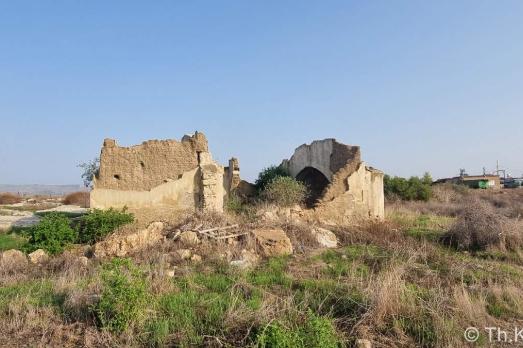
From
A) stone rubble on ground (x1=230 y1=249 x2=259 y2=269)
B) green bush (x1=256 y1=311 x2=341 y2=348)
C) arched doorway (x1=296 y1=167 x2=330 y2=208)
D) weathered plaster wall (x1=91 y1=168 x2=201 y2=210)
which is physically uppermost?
arched doorway (x1=296 y1=167 x2=330 y2=208)

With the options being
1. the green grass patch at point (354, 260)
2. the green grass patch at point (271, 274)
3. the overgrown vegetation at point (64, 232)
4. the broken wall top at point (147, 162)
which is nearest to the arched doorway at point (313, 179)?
the broken wall top at point (147, 162)

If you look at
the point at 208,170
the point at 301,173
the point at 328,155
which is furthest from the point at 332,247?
the point at 301,173

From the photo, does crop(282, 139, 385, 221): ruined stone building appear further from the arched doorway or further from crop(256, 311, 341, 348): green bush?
crop(256, 311, 341, 348): green bush

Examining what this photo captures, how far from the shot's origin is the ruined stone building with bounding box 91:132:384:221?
40.6 feet

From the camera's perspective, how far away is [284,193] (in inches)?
585

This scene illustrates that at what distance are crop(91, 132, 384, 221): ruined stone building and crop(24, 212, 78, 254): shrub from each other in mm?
1603

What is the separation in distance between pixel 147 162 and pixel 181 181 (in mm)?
1428

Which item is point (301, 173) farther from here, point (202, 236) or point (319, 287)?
point (319, 287)

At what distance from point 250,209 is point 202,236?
14.2ft

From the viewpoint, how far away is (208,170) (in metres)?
12.9

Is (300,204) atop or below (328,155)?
below

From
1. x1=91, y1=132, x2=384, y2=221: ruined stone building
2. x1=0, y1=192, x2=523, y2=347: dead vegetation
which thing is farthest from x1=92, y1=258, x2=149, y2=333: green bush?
x1=91, y1=132, x2=384, y2=221: ruined stone building

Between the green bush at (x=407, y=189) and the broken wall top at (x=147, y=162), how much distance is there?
14351 millimetres

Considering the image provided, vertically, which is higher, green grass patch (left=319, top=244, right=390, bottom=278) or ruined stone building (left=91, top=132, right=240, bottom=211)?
ruined stone building (left=91, top=132, right=240, bottom=211)
